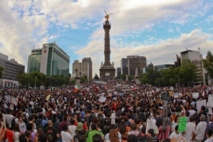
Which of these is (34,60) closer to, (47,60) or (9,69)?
(47,60)

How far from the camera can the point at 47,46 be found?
164 metres

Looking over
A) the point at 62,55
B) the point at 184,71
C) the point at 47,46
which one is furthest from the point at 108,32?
the point at 62,55

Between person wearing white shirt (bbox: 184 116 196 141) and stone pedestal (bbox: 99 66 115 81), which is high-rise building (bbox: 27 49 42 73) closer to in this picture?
stone pedestal (bbox: 99 66 115 81)

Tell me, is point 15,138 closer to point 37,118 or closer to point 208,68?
point 37,118

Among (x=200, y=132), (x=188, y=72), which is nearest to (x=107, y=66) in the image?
(x=188, y=72)

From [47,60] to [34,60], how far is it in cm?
2083

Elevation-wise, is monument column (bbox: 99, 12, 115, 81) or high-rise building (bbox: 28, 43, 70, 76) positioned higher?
high-rise building (bbox: 28, 43, 70, 76)

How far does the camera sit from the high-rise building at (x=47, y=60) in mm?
164000

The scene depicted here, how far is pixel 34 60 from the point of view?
7082 inches

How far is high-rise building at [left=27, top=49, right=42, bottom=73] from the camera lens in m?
177

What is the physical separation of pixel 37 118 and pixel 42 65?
162 metres

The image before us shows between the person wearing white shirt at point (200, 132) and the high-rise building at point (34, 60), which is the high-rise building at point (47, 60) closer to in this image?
the high-rise building at point (34, 60)

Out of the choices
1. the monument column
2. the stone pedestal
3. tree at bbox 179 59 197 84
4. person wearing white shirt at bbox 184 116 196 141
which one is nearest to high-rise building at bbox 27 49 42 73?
the monument column

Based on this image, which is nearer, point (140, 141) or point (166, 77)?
point (140, 141)
